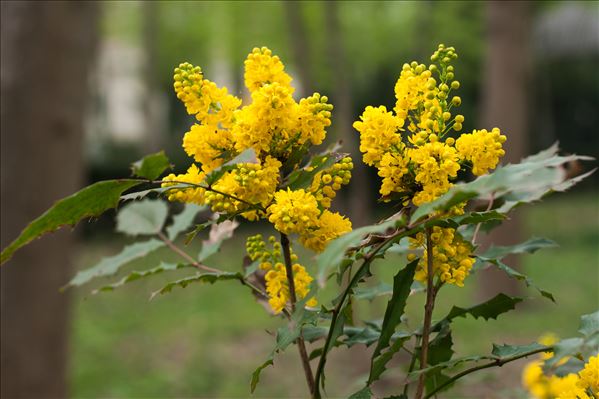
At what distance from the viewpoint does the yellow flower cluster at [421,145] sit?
100 centimetres

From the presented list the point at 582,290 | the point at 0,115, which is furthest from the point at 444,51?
the point at 582,290

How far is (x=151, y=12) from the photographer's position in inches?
584

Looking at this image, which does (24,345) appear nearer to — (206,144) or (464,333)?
(206,144)

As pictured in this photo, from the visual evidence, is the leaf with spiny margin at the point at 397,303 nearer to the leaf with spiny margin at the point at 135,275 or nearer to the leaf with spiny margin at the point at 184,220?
the leaf with spiny margin at the point at 135,275

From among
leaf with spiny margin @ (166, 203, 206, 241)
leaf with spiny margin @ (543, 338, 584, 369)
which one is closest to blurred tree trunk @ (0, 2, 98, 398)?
leaf with spiny margin @ (166, 203, 206, 241)

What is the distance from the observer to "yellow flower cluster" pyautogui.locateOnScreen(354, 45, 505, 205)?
100cm

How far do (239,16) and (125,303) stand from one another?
834cm

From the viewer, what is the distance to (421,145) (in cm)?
101

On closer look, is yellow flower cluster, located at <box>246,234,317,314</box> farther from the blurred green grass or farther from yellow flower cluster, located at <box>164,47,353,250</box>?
the blurred green grass

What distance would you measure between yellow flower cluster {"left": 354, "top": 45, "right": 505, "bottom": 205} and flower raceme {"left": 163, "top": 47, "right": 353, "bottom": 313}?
2.6 inches

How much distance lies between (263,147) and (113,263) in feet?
2.01

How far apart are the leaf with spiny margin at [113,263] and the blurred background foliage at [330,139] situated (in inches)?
14.1

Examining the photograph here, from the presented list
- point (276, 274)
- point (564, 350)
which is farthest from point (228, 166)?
point (564, 350)

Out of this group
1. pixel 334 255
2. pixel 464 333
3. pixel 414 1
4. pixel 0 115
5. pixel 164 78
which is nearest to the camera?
pixel 334 255
